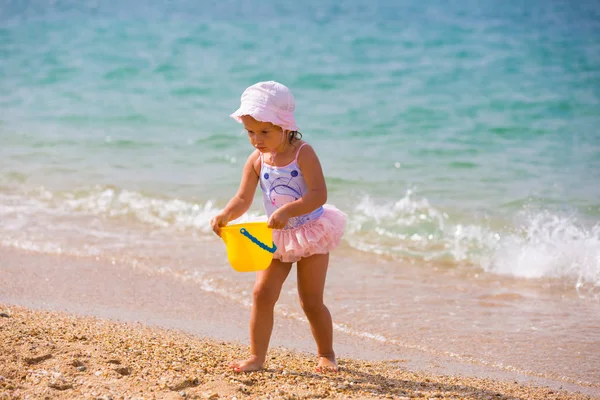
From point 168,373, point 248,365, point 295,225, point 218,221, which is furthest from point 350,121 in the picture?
point 168,373

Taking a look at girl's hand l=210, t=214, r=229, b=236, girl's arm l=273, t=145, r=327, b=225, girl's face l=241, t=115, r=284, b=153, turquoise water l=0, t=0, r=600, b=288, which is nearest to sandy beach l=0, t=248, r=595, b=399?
girl's hand l=210, t=214, r=229, b=236

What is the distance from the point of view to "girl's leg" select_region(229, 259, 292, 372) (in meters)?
3.30

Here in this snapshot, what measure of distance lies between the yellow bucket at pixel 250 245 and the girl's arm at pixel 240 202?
0.12m

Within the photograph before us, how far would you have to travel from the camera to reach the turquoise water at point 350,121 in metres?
6.42

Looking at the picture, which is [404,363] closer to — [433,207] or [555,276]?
[555,276]

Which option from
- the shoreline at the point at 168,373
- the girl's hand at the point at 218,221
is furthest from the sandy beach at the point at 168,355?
the girl's hand at the point at 218,221

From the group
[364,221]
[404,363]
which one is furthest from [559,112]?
[404,363]

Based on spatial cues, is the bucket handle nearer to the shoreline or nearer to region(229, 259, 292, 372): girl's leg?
region(229, 259, 292, 372): girl's leg

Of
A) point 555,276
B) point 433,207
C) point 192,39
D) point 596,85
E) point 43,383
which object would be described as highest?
point 192,39

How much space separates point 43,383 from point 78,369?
17 centimetres

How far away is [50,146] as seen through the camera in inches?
369

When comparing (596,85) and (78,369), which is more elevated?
(596,85)

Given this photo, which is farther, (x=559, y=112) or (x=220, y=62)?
(x=220, y=62)

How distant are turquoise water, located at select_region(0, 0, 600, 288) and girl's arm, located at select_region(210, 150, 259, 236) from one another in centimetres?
261
